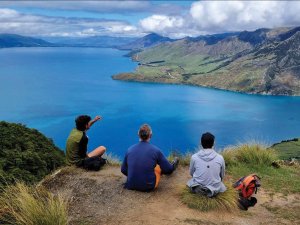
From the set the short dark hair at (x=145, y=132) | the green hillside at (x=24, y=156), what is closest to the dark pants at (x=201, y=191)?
the short dark hair at (x=145, y=132)

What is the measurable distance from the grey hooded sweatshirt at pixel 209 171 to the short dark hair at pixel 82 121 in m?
3.56

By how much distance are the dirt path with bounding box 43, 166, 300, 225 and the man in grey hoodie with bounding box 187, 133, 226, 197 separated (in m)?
0.55

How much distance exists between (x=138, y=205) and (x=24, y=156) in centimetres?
385

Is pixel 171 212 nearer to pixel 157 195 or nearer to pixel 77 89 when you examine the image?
pixel 157 195

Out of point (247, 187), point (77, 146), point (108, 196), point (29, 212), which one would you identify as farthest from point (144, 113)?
point (29, 212)

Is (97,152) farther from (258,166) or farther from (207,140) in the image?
(258,166)

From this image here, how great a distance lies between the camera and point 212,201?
7.96m

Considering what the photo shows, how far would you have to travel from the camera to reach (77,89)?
17750 cm

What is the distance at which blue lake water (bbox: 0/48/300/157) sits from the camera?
102062 mm

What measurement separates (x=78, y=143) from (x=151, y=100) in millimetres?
149486

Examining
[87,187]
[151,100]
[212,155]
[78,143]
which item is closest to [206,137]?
[212,155]

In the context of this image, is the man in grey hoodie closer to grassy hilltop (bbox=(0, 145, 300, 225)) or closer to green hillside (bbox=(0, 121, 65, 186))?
grassy hilltop (bbox=(0, 145, 300, 225))

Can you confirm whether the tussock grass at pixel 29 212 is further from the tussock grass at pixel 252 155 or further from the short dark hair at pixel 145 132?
the tussock grass at pixel 252 155

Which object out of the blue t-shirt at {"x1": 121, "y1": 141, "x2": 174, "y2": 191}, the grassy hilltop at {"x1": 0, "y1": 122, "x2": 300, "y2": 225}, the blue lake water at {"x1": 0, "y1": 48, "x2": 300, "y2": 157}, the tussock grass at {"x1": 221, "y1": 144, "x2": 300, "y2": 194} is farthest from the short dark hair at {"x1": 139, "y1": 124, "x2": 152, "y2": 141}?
the blue lake water at {"x1": 0, "y1": 48, "x2": 300, "y2": 157}
